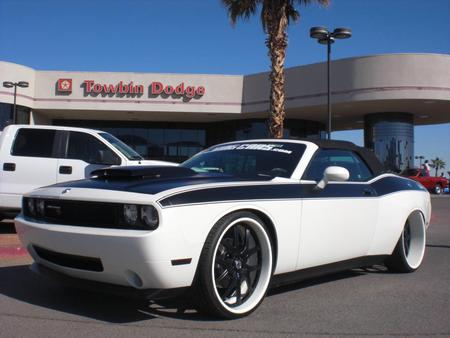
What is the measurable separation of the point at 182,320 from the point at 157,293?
1.40 feet

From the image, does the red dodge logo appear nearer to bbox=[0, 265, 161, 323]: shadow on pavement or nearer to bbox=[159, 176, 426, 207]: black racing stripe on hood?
bbox=[0, 265, 161, 323]: shadow on pavement

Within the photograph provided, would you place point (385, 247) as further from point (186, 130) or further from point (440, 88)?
point (186, 130)

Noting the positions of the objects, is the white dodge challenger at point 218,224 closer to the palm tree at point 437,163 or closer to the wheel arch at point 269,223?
the wheel arch at point 269,223

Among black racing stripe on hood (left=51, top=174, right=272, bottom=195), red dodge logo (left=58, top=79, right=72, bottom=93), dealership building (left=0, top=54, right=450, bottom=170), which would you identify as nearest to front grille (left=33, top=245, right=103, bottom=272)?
black racing stripe on hood (left=51, top=174, right=272, bottom=195)

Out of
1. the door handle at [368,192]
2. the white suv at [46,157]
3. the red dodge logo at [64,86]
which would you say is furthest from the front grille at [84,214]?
the red dodge logo at [64,86]

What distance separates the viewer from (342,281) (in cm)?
562

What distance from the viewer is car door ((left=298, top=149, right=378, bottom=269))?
4.63m

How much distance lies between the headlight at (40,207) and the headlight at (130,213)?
95 centimetres

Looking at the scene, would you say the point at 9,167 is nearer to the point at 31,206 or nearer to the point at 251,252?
the point at 31,206

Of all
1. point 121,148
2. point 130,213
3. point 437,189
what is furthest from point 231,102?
point 130,213

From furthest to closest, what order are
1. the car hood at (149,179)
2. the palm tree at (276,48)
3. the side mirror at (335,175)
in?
the palm tree at (276,48)
the side mirror at (335,175)
the car hood at (149,179)

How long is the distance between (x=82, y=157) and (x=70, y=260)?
5301 millimetres

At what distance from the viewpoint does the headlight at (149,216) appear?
3.63 metres

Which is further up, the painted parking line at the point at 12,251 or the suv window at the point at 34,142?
the suv window at the point at 34,142
